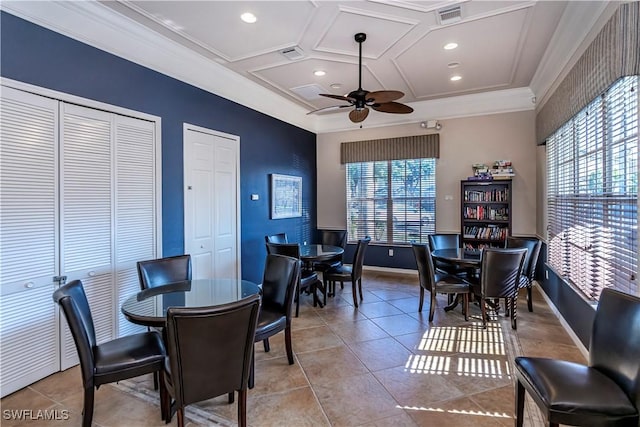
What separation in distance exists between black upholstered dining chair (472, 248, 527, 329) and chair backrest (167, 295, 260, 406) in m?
2.75

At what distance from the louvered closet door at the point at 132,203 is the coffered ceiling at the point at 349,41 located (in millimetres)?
767

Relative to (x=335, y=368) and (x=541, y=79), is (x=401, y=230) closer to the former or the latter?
(x=541, y=79)

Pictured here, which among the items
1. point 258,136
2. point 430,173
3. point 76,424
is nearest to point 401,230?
point 430,173

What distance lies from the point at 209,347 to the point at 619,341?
219 centimetres

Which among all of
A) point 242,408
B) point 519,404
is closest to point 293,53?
point 242,408

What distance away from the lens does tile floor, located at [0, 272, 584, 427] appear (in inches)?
87.5

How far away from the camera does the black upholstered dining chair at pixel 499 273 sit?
358cm

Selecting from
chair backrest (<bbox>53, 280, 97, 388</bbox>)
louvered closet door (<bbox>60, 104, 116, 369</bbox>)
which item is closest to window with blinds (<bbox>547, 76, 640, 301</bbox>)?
chair backrest (<bbox>53, 280, 97, 388</bbox>)

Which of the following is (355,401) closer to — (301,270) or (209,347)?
(209,347)

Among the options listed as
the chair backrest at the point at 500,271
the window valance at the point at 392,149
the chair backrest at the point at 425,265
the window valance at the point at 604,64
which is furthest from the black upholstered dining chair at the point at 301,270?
the window valance at the point at 604,64

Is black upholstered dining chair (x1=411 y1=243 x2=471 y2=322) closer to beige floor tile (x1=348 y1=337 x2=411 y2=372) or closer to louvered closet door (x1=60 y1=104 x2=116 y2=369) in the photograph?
beige floor tile (x1=348 y1=337 x2=411 y2=372)

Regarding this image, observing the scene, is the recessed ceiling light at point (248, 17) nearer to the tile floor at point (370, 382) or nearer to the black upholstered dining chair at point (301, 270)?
the black upholstered dining chair at point (301, 270)

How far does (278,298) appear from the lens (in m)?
2.99

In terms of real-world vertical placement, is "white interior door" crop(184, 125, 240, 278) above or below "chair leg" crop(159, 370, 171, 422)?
above
